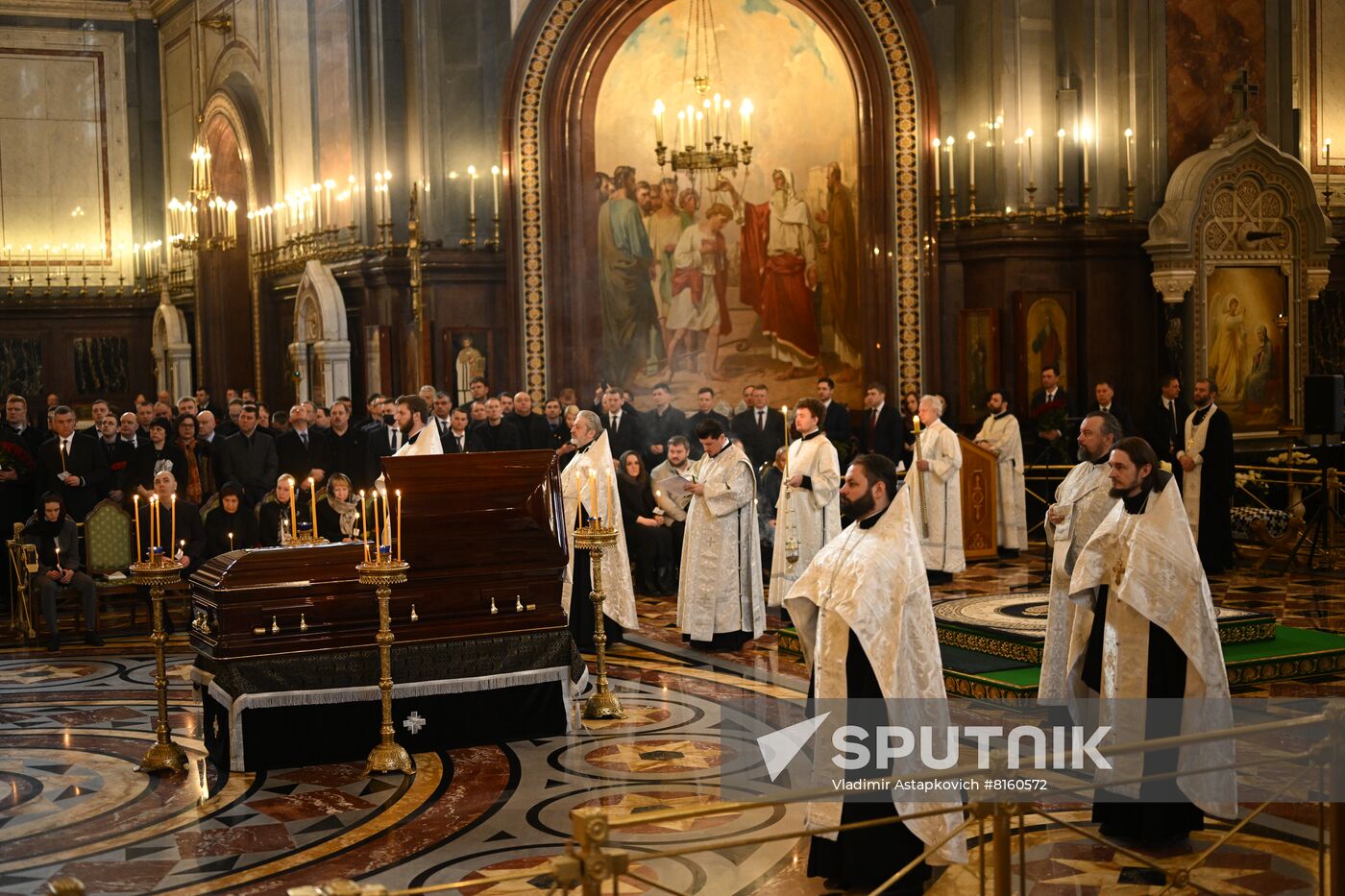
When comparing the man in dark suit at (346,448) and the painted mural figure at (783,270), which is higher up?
the painted mural figure at (783,270)

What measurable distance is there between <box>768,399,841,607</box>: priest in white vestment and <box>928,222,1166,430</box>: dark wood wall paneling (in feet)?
18.3

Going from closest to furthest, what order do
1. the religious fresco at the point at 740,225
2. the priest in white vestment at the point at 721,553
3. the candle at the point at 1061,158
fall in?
1. the priest in white vestment at the point at 721,553
2. the candle at the point at 1061,158
3. the religious fresco at the point at 740,225

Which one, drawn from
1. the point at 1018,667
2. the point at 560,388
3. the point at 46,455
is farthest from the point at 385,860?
the point at 560,388

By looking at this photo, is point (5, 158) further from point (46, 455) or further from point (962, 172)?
point (962, 172)

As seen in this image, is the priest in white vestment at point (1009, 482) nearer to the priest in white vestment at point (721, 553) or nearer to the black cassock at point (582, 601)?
the priest in white vestment at point (721, 553)

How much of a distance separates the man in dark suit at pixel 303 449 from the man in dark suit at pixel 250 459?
1.13 ft

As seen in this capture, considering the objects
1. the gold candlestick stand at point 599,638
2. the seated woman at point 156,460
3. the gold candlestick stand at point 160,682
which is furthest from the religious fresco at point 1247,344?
the gold candlestick stand at point 160,682

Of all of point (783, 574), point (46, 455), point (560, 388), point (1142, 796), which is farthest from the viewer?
point (560, 388)

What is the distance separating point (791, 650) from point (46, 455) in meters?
5.85

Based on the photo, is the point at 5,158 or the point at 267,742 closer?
the point at 267,742

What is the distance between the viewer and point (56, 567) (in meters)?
10.6

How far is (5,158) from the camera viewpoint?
22.2 m

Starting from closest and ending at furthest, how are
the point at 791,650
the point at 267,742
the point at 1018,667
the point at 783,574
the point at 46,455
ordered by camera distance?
1. the point at 267,742
2. the point at 1018,667
3. the point at 791,650
4. the point at 783,574
5. the point at 46,455

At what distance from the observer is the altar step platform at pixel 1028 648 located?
27.3 feet
